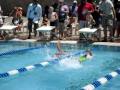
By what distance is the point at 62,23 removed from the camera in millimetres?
16344

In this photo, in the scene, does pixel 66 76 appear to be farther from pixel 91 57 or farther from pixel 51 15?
pixel 51 15

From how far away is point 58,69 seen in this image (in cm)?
1150

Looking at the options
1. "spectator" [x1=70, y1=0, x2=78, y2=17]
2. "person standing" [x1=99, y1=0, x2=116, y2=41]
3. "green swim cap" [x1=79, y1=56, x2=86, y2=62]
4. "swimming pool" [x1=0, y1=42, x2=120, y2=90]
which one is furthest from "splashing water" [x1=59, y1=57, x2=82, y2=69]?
"spectator" [x1=70, y1=0, x2=78, y2=17]

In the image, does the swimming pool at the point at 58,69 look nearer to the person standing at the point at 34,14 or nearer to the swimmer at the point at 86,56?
the swimmer at the point at 86,56

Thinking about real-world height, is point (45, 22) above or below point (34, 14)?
below

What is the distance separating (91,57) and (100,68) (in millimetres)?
1563

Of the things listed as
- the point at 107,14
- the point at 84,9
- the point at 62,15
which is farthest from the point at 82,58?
the point at 62,15

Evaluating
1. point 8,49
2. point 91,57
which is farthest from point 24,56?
point 91,57

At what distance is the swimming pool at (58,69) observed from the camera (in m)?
9.52

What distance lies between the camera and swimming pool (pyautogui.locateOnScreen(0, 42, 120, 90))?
9.52 metres

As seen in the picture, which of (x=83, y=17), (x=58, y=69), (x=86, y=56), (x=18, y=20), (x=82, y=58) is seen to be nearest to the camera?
(x=58, y=69)

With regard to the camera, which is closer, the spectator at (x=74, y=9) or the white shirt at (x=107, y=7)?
the white shirt at (x=107, y=7)

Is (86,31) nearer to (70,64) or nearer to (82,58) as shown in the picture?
(82,58)

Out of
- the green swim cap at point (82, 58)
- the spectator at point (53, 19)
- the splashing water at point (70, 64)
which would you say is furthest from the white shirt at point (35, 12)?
the splashing water at point (70, 64)
